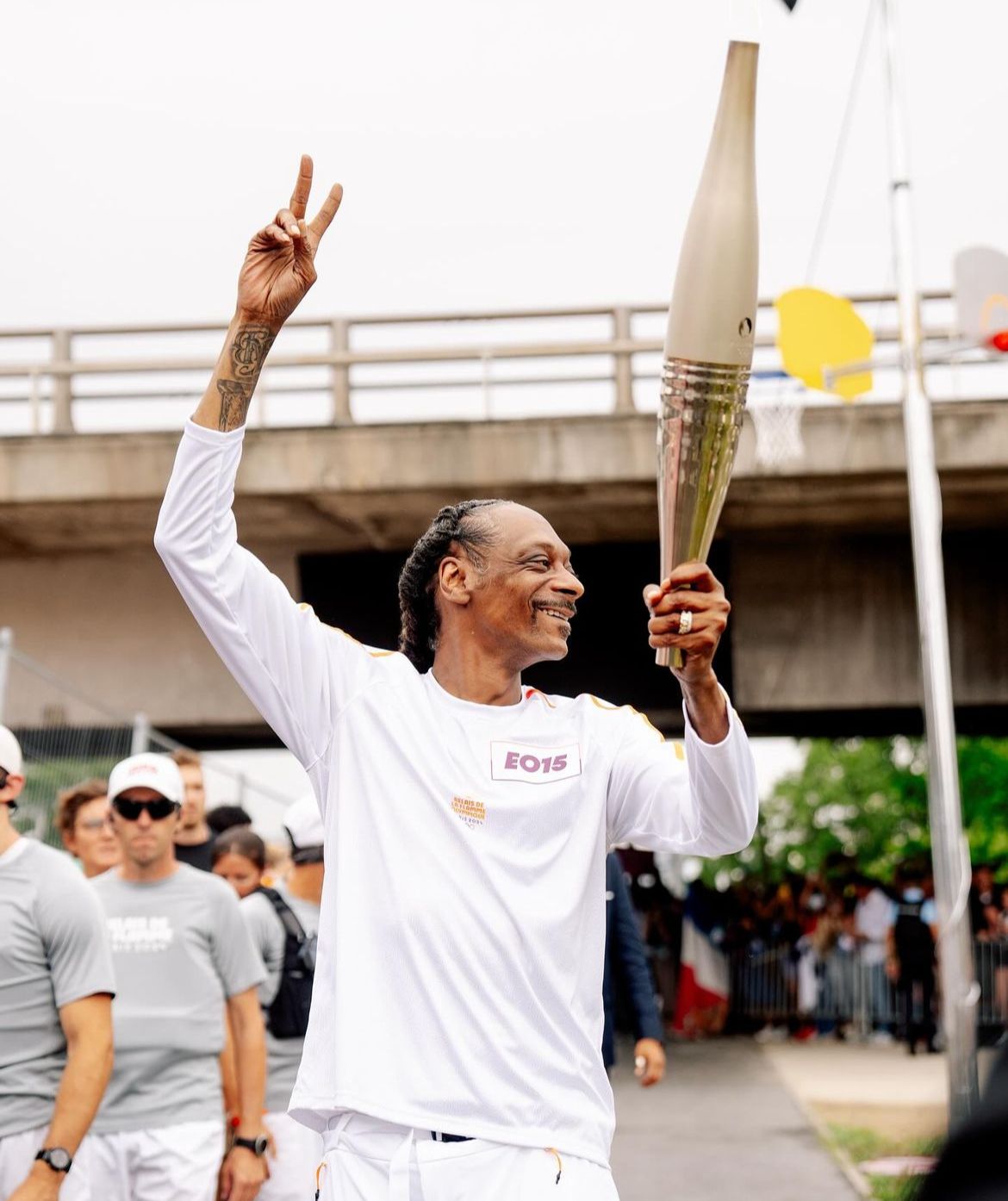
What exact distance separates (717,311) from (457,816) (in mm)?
1000

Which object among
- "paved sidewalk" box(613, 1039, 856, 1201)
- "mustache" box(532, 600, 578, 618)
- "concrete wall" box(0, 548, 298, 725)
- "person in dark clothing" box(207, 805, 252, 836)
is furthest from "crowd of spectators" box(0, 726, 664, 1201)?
"concrete wall" box(0, 548, 298, 725)

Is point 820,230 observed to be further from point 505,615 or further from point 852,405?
point 505,615

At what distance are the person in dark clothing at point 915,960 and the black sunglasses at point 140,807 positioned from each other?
45.2ft

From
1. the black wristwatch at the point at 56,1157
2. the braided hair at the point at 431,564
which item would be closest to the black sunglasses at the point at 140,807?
the black wristwatch at the point at 56,1157

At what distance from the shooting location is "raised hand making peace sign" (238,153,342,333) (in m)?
3.08

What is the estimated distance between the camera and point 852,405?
1573 centimetres

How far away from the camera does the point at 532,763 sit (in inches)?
121

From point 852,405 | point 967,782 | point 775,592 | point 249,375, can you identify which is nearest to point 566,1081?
point 249,375

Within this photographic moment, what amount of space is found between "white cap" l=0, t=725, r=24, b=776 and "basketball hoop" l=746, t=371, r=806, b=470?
11.1 metres

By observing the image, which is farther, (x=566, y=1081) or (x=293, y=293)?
(x=293, y=293)

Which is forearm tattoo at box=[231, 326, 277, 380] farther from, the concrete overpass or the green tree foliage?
the green tree foliage

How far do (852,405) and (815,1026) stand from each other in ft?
27.6

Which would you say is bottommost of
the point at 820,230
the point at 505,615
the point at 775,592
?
the point at 505,615

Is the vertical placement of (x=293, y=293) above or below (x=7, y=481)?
below
